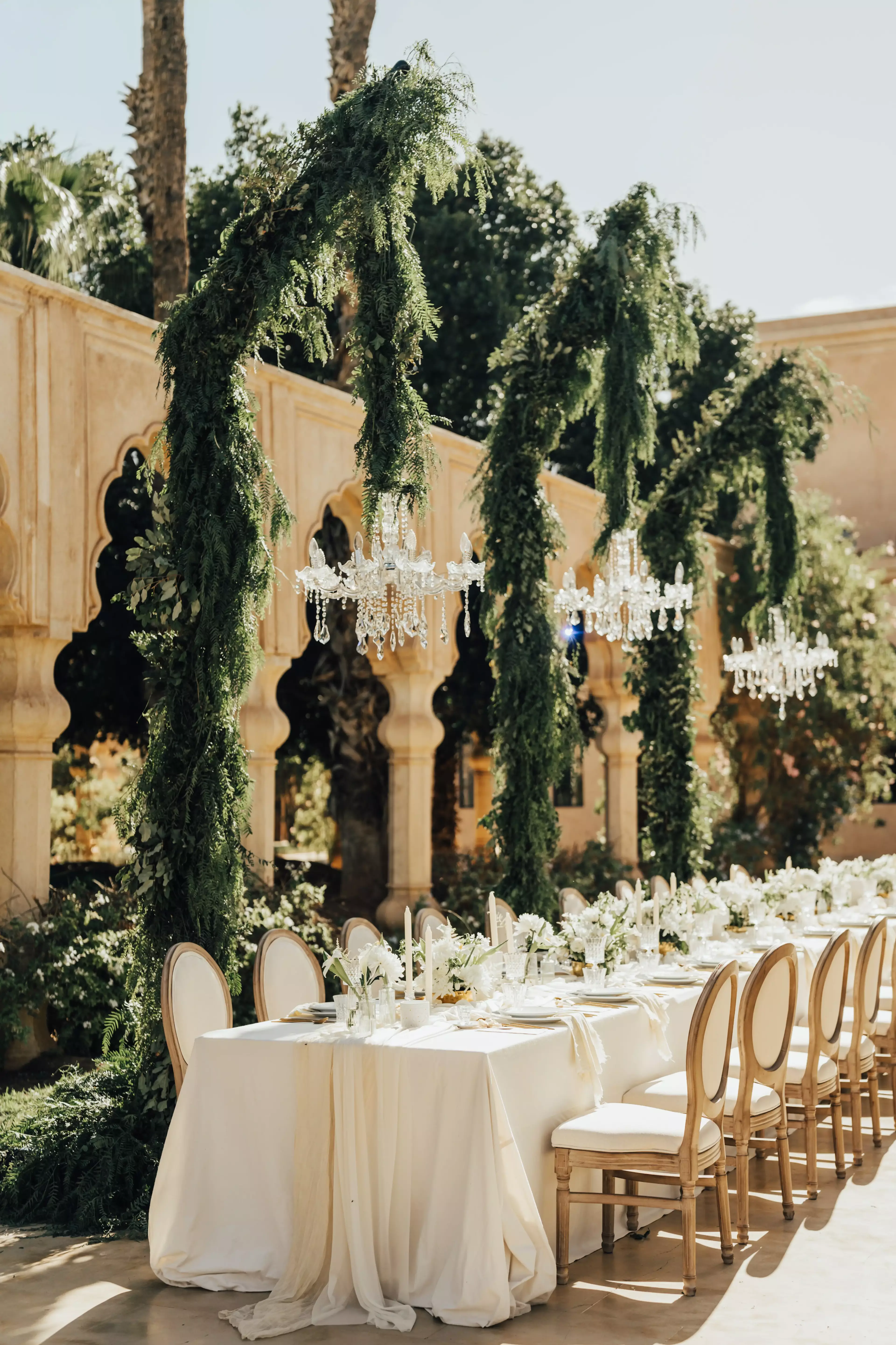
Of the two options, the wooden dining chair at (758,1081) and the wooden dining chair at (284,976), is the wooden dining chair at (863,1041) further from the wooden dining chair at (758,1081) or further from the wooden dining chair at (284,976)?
the wooden dining chair at (284,976)

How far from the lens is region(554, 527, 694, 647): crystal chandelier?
28.5ft

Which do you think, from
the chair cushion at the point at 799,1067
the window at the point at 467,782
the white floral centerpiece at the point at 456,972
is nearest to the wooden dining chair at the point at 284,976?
the white floral centerpiece at the point at 456,972

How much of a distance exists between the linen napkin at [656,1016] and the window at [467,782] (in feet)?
54.7

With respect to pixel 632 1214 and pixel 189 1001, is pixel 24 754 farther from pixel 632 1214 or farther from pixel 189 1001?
pixel 632 1214

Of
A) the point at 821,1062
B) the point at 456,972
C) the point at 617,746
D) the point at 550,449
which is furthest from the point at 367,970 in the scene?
the point at 617,746

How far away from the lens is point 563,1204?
5.23m

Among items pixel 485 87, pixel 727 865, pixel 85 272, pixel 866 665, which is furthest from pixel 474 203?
pixel 485 87

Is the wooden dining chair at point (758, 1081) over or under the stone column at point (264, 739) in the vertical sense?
under

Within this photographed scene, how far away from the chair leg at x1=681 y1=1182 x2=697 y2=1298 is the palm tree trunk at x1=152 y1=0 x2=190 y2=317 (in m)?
6.57

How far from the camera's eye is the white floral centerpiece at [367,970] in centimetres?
532

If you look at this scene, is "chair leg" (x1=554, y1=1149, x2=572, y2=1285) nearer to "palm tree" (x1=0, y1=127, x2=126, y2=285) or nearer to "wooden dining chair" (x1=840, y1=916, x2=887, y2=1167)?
"wooden dining chair" (x1=840, y1=916, x2=887, y2=1167)

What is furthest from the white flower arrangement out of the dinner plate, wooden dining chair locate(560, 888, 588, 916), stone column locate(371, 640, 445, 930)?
stone column locate(371, 640, 445, 930)

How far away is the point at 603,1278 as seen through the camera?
5.30 meters

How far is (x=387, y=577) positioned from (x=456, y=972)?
1801 mm
